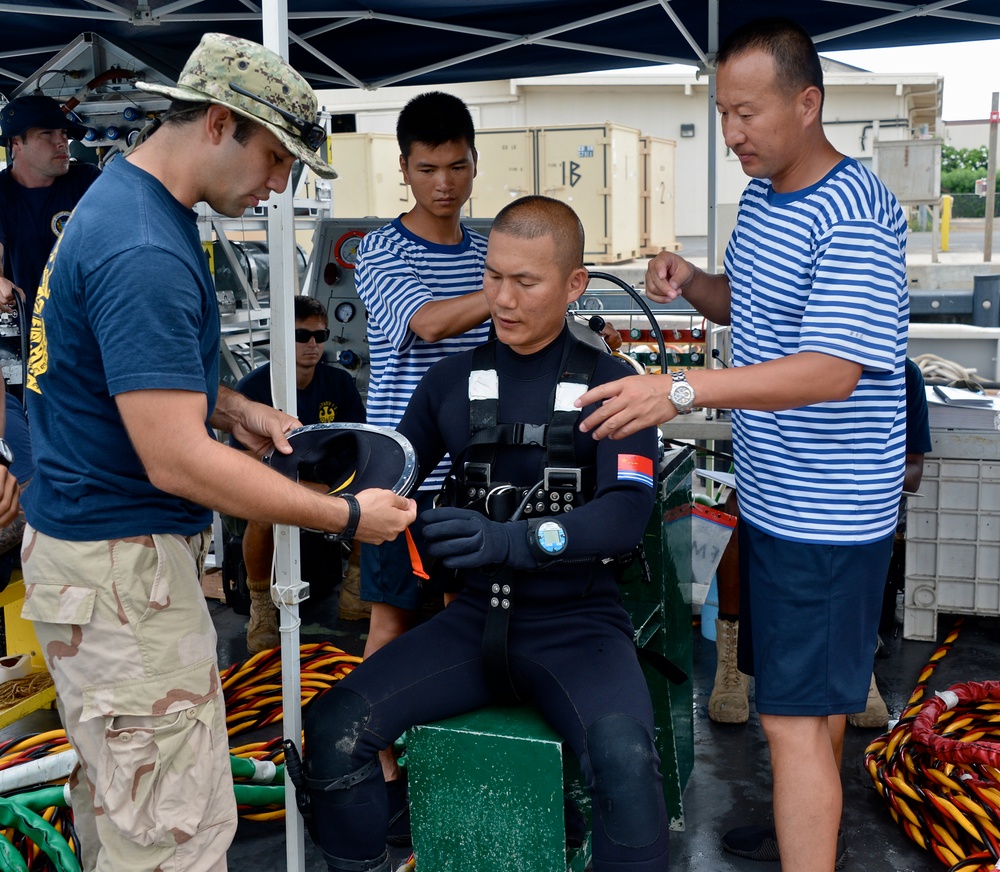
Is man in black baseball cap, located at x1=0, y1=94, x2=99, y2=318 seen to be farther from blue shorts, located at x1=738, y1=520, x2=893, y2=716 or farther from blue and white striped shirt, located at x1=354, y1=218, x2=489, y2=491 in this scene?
blue shorts, located at x1=738, y1=520, x2=893, y2=716

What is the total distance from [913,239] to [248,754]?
19.9 metres

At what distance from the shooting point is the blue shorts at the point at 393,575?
9.62ft

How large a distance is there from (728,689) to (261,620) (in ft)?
6.96

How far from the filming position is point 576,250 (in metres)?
2.54

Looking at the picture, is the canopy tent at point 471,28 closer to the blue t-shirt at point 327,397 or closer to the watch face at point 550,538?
the blue t-shirt at point 327,397

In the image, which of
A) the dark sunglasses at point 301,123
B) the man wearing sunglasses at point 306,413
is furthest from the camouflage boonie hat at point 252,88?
the man wearing sunglasses at point 306,413

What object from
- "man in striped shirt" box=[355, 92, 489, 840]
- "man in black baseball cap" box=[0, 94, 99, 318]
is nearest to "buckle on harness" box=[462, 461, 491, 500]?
"man in striped shirt" box=[355, 92, 489, 840]

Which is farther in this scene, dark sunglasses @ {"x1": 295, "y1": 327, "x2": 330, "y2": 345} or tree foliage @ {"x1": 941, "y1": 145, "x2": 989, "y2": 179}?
tree foliage @ {"x1": 941, "y1": 145, "x2": 989, "y2": 179}

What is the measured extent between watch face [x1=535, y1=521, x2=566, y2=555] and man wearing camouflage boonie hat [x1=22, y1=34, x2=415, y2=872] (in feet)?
1.31

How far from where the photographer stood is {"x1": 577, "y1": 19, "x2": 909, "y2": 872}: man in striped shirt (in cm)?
221

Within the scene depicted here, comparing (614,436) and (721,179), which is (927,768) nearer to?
(614,436)

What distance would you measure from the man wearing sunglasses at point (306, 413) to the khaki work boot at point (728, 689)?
5.91 ft

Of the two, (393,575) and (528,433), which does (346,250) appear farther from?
(528,433)

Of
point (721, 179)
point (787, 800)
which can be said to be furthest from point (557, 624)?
point (721, 179)
